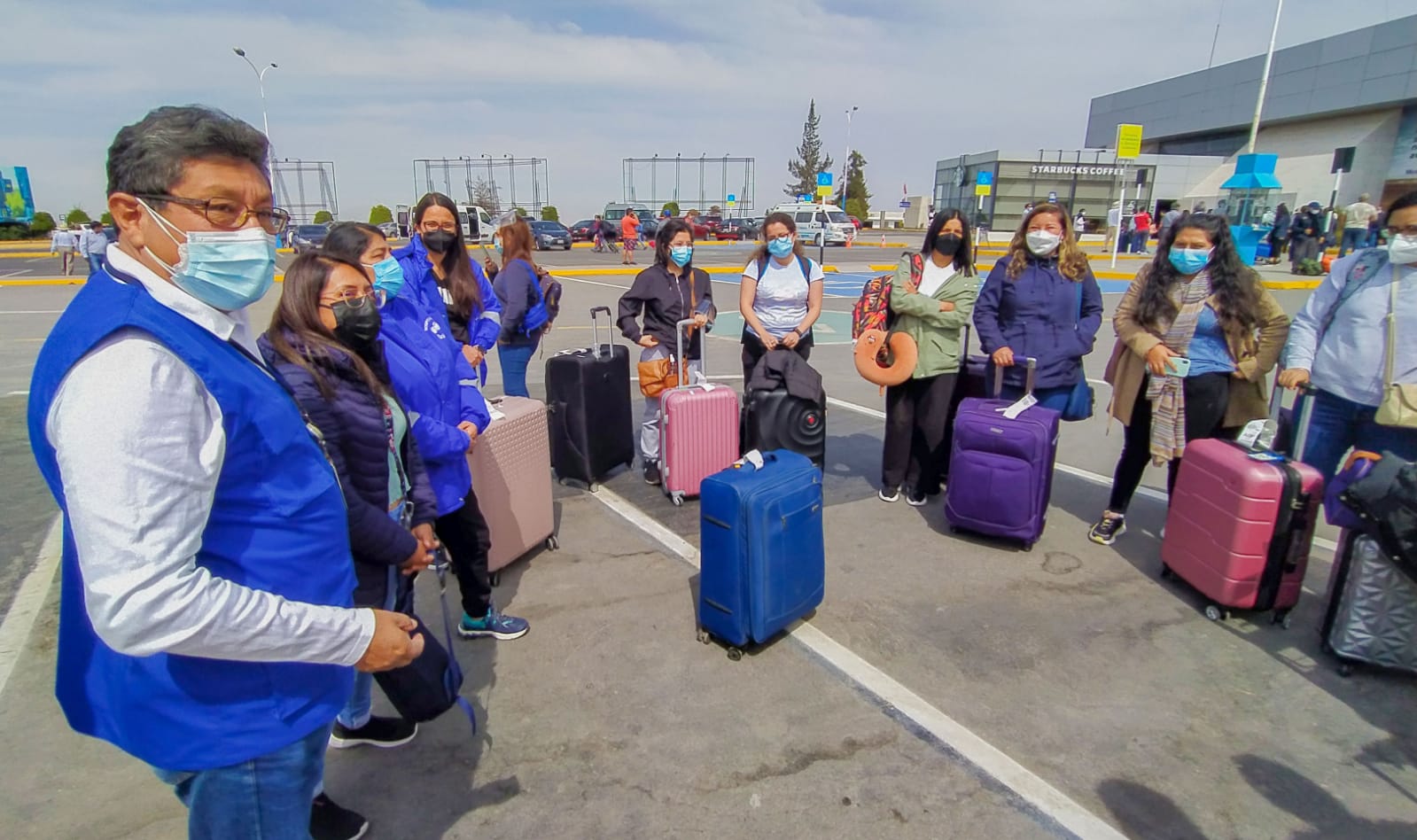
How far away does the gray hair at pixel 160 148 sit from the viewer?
4.21ft

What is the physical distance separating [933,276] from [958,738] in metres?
2.99

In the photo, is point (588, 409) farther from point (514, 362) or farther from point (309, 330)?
point (309, 330)

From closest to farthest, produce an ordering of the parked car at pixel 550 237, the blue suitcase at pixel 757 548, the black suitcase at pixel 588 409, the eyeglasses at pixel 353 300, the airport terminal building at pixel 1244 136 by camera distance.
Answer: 1. the eyeglasses at pixel 353 300
2. the blue suitcase at pixel 757 548
3. the black suitcase at pixel 588 409
4. the parked car at pixel 550 237
5. the airport terminal building at pixel 1244 136

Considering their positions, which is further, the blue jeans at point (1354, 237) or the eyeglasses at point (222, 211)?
the blue jeans at point (1354, 237)

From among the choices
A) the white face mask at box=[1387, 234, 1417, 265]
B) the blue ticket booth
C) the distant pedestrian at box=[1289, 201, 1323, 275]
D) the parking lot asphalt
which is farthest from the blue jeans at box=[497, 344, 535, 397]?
the distant pedestrian at box=[1289, 201, 1323, 275]

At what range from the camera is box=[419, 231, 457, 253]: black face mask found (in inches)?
173

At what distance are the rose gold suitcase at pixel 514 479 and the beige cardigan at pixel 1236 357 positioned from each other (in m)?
3.27

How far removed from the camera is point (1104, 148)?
52.7 metres

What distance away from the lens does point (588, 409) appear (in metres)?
5.17

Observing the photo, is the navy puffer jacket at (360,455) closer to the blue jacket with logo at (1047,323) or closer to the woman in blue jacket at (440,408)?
the woman in blue jacket at (440,408)

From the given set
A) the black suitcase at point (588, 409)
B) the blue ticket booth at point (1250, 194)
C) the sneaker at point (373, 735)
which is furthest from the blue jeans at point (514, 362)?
the blue ticket booth at point (1250, 194)

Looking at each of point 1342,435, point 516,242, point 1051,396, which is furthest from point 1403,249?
point 516,242

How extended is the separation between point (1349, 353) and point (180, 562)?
441 centimetres

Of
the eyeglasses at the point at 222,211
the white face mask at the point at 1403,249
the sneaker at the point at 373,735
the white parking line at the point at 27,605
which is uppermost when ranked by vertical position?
the eyeglasses at the point at 222,211
